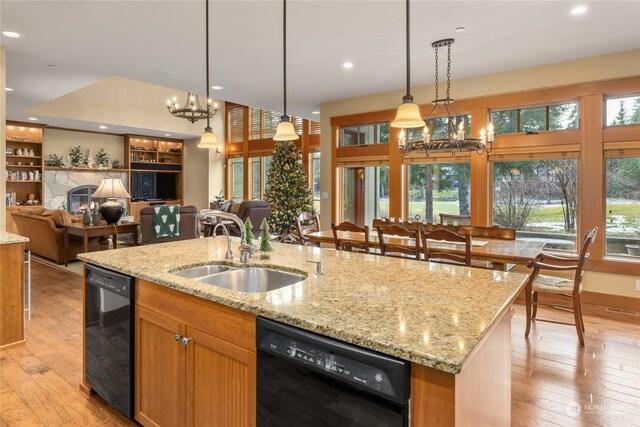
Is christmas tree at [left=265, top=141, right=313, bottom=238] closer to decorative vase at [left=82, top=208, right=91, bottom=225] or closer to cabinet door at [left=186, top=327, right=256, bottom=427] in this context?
decorative vase at [left=82, top=208, right=91, bottom=225]

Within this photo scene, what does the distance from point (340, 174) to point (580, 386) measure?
16.1 feet

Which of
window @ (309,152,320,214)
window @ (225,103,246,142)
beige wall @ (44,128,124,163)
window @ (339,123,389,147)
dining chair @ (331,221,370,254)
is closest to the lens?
dining chair @ (331,221,370,254)

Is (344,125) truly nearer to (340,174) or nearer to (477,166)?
(340,174)

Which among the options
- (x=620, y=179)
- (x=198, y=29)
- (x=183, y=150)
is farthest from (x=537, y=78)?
(x=183, y=150)

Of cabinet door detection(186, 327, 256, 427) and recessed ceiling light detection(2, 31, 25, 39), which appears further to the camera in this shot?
recessed ceiling light detection(2, 31, 25, 39)

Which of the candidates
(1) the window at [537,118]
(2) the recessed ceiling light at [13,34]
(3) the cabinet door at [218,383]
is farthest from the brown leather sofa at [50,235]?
(1) the window at [537,118]

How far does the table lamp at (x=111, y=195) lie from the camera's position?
20.3 ft

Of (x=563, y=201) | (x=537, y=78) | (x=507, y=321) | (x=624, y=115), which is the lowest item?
(x=507, y=321)

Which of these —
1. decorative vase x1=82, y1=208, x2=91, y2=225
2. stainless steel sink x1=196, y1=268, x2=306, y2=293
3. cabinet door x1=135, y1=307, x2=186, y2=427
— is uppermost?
decorative vase x1=82, y1=208, x2=91, y2=225

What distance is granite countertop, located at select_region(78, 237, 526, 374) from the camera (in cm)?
112

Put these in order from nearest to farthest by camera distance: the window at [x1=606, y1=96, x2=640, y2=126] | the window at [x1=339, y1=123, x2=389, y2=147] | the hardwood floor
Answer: the hardwood floor
the window at [x1=606, y1=96, x2=640, y2=126]
the window at [x1=339, y1=123, x2=389, y2=147]

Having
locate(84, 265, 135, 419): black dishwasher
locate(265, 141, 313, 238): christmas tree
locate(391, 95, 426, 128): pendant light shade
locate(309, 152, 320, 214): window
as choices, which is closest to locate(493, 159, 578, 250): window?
locate(391, 95, 426, 128): pendant light shade

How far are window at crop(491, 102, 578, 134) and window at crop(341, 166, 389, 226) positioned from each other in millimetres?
1923

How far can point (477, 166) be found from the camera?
5.25 metres
